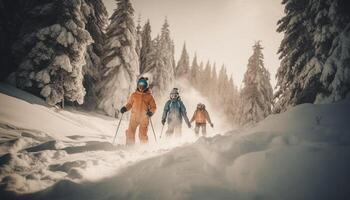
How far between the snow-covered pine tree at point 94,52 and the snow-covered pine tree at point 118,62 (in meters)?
0.58

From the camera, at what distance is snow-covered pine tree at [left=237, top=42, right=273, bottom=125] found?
26.4m

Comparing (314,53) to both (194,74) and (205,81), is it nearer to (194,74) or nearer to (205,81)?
(194,74)

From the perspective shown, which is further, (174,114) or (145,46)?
(145,46)

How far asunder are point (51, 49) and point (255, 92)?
887 inches

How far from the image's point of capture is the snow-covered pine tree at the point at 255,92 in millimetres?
26375

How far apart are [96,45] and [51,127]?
48.0 feet

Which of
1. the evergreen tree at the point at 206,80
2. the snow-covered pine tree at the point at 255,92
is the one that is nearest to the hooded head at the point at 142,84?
the snow-covered pine tree at the point at 255,92

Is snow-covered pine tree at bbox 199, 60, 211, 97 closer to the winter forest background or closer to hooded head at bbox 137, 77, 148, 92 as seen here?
the winter forest background

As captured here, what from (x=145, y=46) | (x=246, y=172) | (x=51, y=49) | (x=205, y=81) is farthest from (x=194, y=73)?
(x=246, y=172)

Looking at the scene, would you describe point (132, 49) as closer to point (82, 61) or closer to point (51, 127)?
point (82, 61)

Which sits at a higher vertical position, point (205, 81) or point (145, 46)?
point (205, 81)

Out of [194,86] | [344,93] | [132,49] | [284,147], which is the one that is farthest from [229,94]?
[284,147]

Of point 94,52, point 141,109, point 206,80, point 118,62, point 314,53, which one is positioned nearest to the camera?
point 141,109

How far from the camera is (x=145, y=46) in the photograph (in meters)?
34.9
